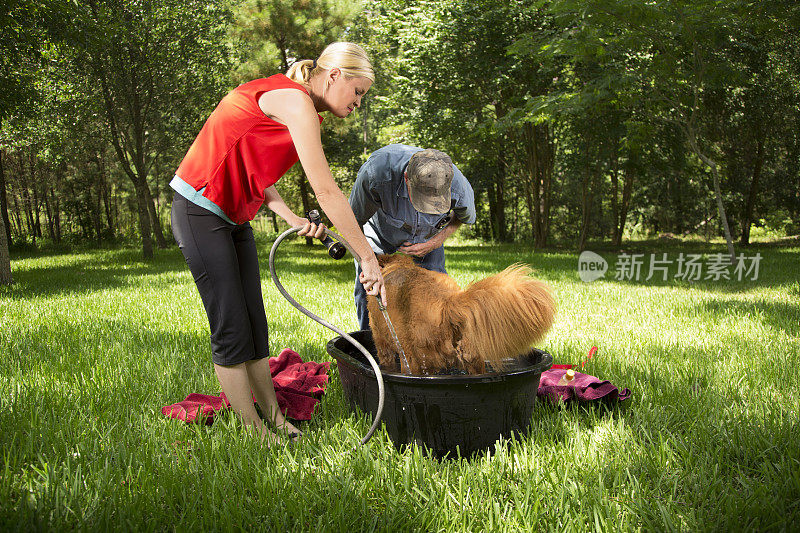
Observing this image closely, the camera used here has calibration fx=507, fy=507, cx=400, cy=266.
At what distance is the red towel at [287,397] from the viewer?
Answer: 272 cm

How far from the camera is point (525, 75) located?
14.6 m

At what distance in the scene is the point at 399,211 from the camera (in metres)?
3.33

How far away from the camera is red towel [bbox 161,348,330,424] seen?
2.72 m

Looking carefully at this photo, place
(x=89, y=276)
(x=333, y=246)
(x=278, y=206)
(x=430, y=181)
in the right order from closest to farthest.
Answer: (x=333, y=246) → (x=430, y=181) → (x=278, y=206) → (x=89, y=276)

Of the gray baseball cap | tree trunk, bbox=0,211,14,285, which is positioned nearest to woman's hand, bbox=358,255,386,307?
the gray baseball cap

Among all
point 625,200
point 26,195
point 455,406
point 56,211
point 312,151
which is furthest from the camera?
point 26,195

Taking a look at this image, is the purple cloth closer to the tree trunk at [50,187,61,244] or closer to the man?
the man

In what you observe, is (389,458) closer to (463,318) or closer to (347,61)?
(463,318)

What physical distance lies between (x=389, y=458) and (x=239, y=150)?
1.56m

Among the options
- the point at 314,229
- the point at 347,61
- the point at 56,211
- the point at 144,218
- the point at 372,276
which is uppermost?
the point at 56,211

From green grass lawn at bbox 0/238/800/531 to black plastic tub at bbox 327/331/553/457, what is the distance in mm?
94

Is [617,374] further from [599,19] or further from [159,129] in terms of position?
[159,129]

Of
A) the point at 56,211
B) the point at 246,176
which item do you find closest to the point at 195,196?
the point at 246,176

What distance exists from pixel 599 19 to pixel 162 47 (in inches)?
456
